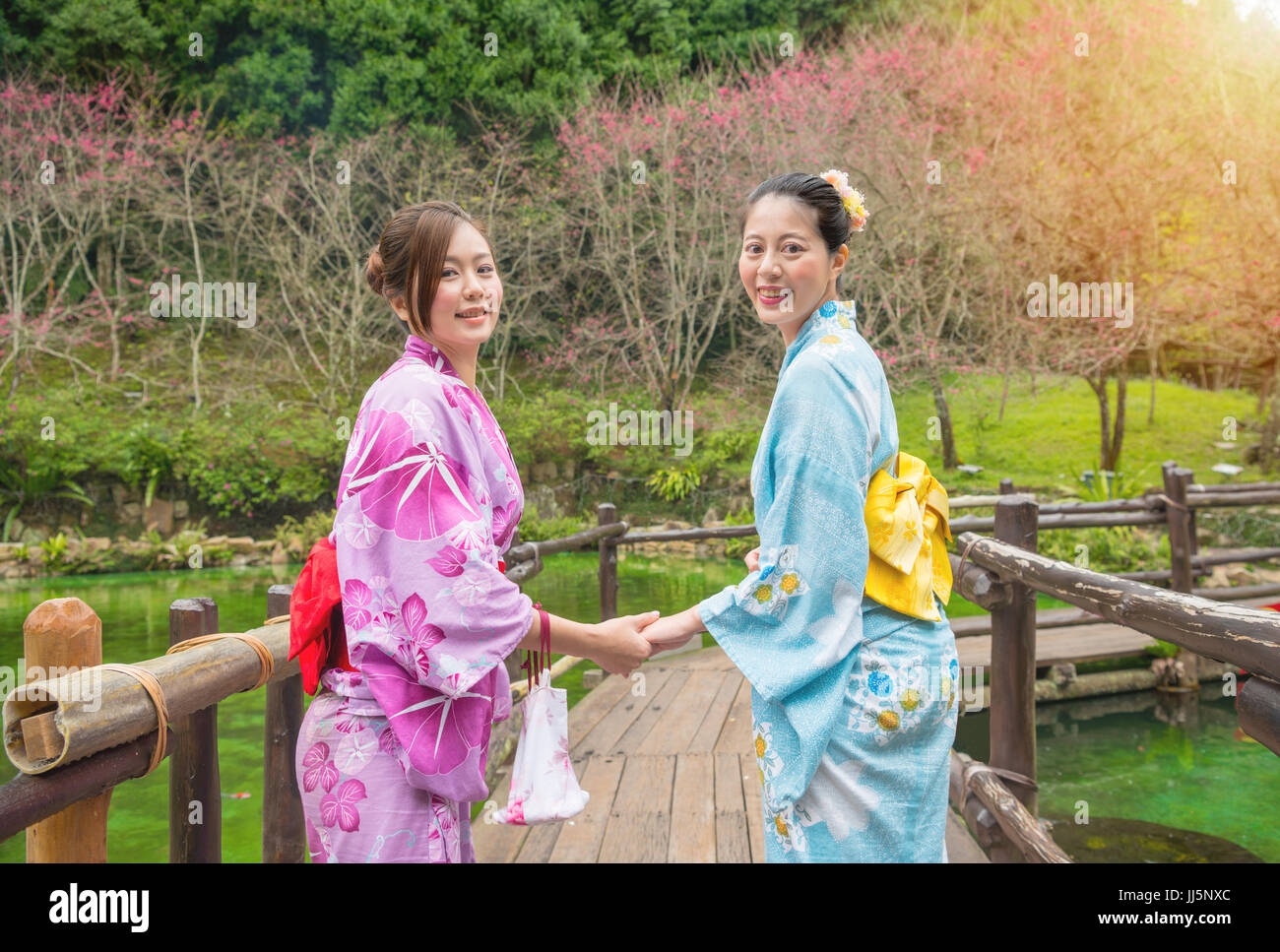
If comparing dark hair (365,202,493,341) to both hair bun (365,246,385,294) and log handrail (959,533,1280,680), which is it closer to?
hair bun (365,246,385,294)

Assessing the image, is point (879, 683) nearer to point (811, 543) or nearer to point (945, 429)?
point (811, 543)

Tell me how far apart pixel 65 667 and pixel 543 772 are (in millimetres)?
759

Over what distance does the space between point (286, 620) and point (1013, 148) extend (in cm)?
1140

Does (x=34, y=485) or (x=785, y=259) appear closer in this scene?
(x=785, y=259)

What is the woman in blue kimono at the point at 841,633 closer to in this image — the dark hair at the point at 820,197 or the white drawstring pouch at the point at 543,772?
the dark hair at the point at 820,197

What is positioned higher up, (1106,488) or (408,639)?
(408,639)

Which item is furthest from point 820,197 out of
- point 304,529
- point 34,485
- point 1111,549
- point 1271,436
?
point 34,485

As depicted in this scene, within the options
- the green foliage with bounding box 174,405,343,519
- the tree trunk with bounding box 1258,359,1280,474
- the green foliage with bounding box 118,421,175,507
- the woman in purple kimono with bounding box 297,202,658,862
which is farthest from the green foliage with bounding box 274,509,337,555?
the tree trunk with bounding box 1258,359,1280,474

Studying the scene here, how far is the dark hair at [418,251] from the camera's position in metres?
1.42

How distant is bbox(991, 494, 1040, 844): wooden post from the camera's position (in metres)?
2.58

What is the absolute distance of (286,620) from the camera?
1.99 meters

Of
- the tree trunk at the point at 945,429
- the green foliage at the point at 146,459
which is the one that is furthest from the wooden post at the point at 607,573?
the green foliage at the point at 146,459

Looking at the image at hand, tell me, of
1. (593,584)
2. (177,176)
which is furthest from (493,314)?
(177,176)

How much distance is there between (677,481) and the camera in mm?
11305
